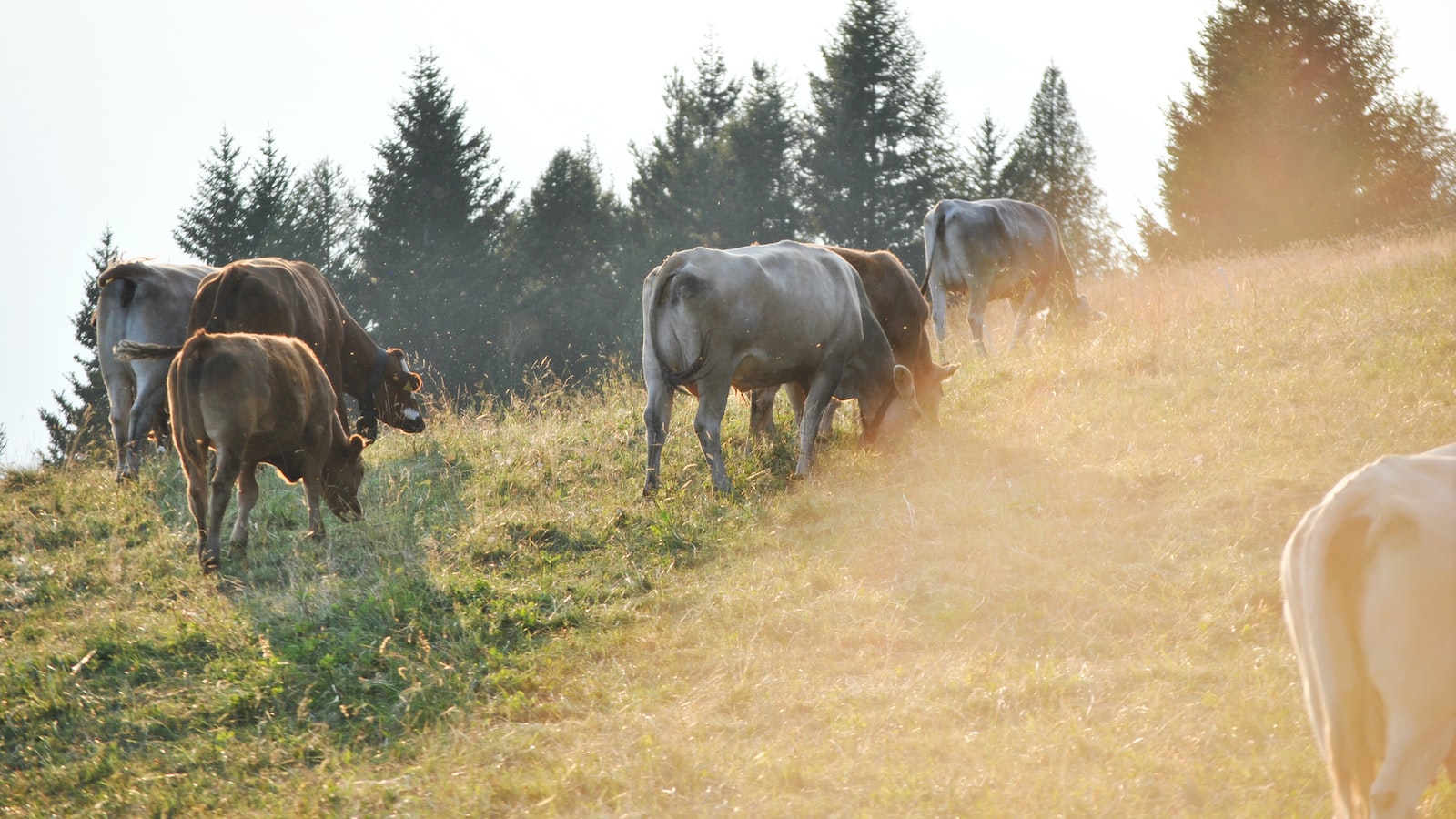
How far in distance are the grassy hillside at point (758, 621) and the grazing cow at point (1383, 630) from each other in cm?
104

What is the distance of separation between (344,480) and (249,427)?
4.52ft

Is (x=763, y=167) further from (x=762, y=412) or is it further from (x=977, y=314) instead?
(x=762, y=412)

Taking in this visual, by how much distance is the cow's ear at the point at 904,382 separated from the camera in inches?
383

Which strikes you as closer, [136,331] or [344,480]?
[344,480]

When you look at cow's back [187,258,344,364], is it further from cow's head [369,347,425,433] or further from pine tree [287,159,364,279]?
pine tree [287,159,364,279]

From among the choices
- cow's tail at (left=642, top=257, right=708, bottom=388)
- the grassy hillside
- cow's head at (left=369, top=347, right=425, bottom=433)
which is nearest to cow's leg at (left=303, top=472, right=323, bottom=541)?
the grassy hillside

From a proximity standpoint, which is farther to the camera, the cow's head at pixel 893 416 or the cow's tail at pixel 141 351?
the cow's head at pixel 893 416

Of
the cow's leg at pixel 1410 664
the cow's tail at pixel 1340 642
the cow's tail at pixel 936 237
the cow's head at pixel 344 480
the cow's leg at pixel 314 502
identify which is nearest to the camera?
the cow's leg at pixel 1410 664

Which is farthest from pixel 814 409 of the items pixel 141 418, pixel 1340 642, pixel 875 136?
pixel 875 136

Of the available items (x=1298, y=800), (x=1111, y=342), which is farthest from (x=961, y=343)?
(x=1298, y=800)

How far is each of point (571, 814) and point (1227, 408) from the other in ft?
22.3

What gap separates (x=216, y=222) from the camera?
36531mm

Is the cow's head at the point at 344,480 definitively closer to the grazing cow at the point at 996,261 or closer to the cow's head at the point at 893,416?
the cow's head at the point at 893,416

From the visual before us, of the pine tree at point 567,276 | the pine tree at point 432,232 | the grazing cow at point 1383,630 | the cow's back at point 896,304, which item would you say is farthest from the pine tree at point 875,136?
the grazing cow at point 1383,630
